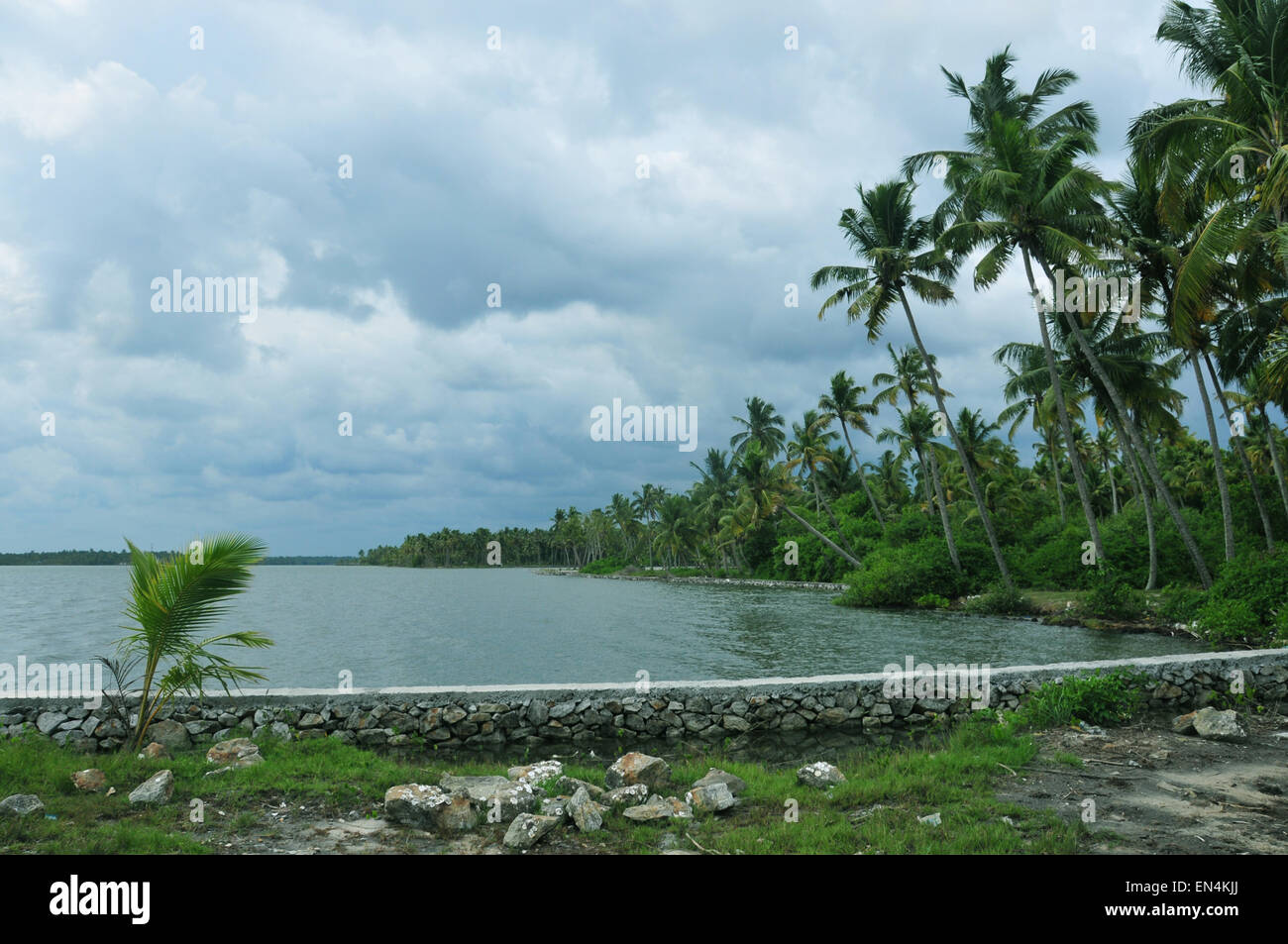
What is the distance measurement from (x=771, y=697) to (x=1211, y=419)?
2084 centimetres

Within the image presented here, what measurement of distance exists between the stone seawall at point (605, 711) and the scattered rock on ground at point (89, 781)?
6.45ft

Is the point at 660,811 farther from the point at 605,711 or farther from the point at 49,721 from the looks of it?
the point at 49,721

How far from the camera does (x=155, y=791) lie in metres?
6.34

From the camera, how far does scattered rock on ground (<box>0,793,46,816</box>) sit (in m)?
5.76

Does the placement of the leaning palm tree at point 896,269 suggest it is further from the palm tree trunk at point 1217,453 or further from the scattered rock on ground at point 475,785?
the scattered rock on ground at point 475,785

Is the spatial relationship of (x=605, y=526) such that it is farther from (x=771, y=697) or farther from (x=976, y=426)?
(x=771, y=697)

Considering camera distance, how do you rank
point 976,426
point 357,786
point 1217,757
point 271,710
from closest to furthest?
1. point 357,786
2. point 1217,757
3. point 271,710
4. point 976,426

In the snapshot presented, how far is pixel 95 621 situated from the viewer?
3534 centimetres

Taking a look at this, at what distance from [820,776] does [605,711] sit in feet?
12.0

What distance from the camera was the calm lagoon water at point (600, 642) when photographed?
17734mm

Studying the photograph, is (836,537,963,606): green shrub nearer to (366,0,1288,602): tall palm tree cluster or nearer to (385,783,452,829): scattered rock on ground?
(366,0,1288,602): tall palm tree cluster

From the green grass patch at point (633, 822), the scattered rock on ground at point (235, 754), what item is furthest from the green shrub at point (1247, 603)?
the scattered rock on ground at point (235, 754)

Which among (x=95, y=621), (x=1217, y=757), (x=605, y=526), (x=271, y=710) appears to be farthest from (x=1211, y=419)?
(x=605, y=526)
